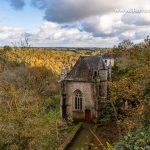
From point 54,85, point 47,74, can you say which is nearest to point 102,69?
point 54,85

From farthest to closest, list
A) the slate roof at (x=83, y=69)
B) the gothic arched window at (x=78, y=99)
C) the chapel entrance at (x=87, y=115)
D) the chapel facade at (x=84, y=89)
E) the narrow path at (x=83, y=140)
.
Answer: the gothic arched window at (x=78, y=99) → the chapel entrance at (x=87, y=115) → the chapel facade at (x=84, y=89) → the slate roof at (x=83, y=69) → the narrow path at (x=83, y=140)

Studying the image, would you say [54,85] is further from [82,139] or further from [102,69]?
[82,139]

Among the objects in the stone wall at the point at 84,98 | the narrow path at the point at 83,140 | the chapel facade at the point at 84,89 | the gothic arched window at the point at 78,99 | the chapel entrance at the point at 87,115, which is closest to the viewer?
the narrow path at the point at 83,140

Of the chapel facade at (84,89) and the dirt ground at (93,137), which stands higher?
the chapel facade at (84,89)

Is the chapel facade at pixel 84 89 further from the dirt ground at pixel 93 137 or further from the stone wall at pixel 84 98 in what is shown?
the dirt ground at pixel 93 137

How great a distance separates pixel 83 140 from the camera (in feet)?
125

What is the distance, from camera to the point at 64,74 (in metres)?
48.1

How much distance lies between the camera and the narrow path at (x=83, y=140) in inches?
1354

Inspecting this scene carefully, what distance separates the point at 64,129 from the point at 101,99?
915 centimetres

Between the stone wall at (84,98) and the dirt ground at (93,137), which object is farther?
→ the stone wall at (84,98)

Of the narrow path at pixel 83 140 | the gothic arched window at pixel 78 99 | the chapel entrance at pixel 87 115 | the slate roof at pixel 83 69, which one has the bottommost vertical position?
the narrow path at pixel 83 140

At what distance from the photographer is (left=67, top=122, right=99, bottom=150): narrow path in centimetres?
3439

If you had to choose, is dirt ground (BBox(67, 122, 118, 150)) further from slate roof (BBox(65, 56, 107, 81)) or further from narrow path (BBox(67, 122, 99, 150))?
slate roof (BBox(65, 56, 107, 81))

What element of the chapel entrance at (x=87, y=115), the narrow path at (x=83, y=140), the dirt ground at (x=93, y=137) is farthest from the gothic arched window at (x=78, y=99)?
the narrow path at (x=83, y=140)
